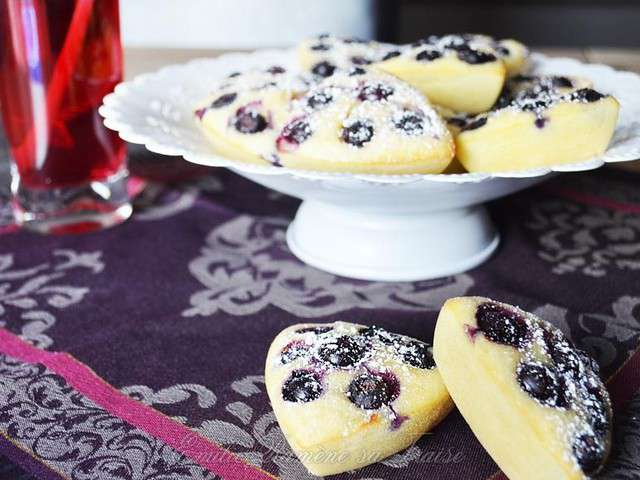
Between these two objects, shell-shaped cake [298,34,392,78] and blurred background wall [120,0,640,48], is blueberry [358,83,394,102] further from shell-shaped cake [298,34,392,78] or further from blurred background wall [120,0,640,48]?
blurred background wall [120,0,640,48]

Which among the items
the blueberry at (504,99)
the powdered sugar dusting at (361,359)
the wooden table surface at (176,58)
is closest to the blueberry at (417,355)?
the powdered sugar dusting at (361,359)

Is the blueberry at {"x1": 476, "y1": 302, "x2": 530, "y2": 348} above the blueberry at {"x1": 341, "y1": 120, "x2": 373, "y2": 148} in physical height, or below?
below

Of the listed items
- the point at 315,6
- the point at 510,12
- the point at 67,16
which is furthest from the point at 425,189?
the point at 510,12

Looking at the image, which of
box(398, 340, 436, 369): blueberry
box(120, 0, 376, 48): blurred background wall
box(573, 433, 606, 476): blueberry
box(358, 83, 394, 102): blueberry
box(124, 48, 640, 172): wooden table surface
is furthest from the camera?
box(120, 0, 376, 48): blurred background wall

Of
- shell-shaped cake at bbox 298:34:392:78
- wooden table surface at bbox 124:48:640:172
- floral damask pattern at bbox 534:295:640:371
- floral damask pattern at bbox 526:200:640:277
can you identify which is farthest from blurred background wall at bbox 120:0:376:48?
floral damask pattern at bbox 534:295:640:371

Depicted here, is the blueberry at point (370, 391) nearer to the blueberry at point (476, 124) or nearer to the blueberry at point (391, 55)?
the blueberry at point (476, 124)

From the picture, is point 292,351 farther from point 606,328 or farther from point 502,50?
point 502,50

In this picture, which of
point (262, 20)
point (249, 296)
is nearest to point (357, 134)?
point (249, 296)
